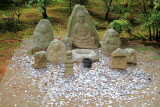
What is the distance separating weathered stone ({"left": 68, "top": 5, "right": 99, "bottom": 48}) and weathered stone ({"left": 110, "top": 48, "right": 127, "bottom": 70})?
278 cm

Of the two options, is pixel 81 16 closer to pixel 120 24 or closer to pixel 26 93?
pixel 120 24

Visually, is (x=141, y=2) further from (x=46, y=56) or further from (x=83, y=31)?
(x=46, y=56)

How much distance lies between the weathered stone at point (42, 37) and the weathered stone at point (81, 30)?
1.41 meters

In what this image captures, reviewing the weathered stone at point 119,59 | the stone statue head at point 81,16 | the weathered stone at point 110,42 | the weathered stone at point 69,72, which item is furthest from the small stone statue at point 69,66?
the stone statue head at point 81,16

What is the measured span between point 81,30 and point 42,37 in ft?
7.10

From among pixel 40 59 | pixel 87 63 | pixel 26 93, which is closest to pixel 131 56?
pixel 87 63

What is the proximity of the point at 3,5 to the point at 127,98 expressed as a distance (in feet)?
53.4

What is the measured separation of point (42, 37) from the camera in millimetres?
10844

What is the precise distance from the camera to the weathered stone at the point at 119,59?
9125 millimetres

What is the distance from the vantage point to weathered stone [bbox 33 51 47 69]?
30.2ft

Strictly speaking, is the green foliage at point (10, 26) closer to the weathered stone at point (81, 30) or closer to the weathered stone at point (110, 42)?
the weathered stone at point (81, 30)

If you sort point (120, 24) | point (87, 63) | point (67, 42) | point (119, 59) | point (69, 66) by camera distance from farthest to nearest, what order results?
1. point (120, 24)
2. point (67, 42)
3. point (87, 63)
4. point (119, 59)
5. point (69, 66)

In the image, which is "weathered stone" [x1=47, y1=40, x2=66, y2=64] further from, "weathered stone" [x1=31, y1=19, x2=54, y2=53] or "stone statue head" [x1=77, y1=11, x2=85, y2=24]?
"stone statue head" [x1=77, y1=11, x2=85, y2=24]

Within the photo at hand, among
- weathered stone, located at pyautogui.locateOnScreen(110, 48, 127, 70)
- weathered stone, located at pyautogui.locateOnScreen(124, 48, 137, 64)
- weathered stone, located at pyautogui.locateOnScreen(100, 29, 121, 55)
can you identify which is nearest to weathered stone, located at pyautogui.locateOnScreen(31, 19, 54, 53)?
weathered stone, located at pyautogui.locateOnScreen(100, 29, 121, 55)
